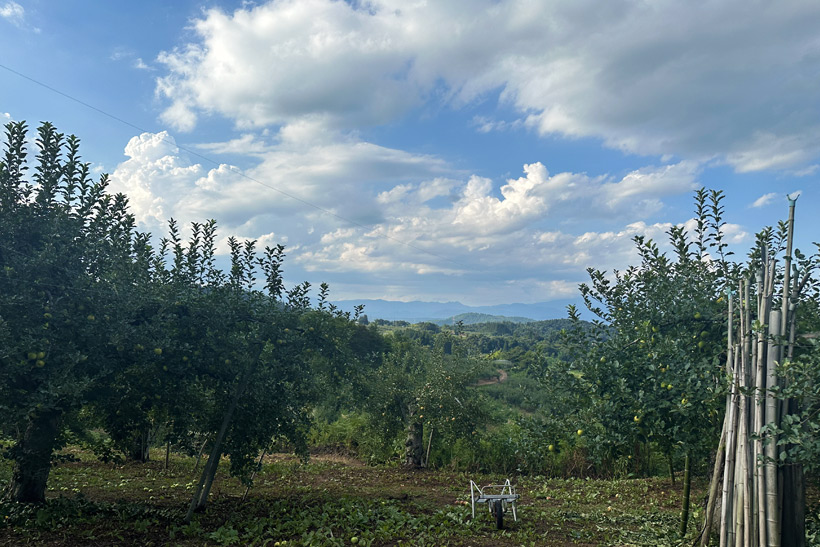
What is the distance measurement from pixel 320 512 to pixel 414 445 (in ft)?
29.9

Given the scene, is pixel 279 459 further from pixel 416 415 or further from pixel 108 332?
pixel 108 332

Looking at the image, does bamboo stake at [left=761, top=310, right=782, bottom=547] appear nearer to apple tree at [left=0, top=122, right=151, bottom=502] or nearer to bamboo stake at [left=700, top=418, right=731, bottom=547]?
bamboo stake at [left=700, top=418, right=731, bottom=547]

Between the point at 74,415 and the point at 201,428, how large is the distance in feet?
9.22

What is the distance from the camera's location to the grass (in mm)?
8695

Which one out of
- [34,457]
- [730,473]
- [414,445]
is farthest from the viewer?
[414,445]

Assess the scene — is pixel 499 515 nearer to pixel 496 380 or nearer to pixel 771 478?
pixel 771 478

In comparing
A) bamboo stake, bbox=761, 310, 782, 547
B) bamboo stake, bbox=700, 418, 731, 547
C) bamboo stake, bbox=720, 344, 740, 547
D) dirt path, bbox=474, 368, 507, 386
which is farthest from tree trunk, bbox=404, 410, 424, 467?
dirt path, bbox=474, 368, 507, 386

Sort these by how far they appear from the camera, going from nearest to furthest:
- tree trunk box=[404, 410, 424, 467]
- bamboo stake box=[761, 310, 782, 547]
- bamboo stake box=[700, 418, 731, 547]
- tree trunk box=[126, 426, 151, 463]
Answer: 1. bamboo stake box=[761, 310, 782, 547]
2. bamboo stake box=[700, 418, 731, 547]
3. tree trunk box=[126, 426, 151, 463]
4. tree trunk box=[404, 410, 424, 467]

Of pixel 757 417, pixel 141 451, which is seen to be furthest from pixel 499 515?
pixel 141 451

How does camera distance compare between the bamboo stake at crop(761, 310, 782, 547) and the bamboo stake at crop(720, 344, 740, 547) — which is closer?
the bamboo stake at crop(761, 310, 782, 547)

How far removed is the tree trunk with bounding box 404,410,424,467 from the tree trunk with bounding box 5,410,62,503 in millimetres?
12162

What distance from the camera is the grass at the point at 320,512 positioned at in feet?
28.5

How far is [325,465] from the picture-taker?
19094 mm

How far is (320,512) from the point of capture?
10797 mm
